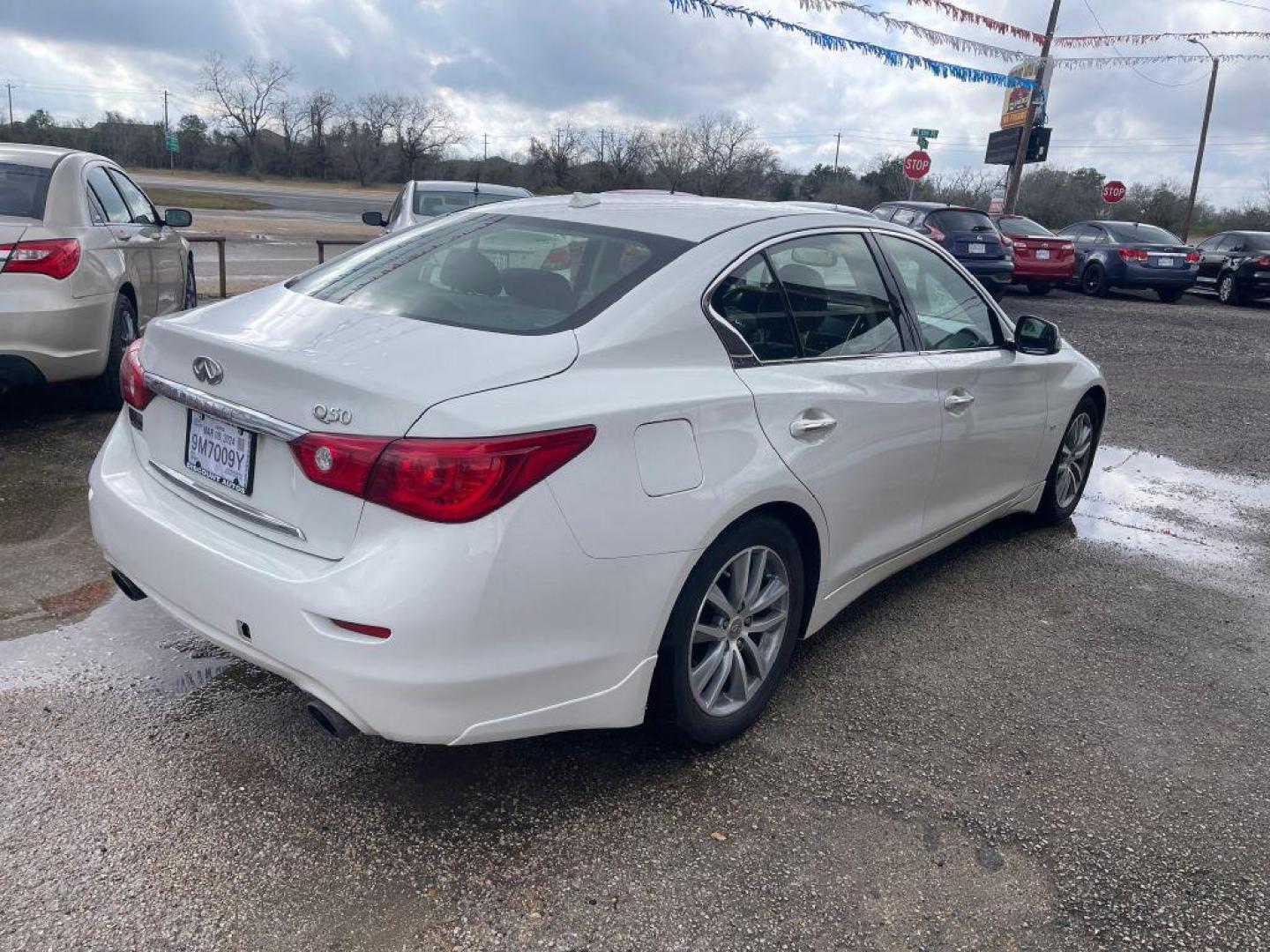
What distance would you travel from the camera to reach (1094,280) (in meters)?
19.6

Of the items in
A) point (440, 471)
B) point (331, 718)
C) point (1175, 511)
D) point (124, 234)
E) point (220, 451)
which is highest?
point (124, 234)

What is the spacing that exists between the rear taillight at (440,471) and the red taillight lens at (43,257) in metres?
4.04

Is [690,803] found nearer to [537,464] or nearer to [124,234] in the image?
[537,464]

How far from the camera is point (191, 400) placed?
2.80 metres

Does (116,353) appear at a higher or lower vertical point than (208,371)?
lower

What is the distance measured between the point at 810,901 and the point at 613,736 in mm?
871

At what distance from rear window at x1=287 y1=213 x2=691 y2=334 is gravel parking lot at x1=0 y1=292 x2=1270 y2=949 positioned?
1.29m

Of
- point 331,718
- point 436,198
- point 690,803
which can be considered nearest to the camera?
point 331,718

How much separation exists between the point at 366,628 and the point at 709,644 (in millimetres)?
Answer: 1080

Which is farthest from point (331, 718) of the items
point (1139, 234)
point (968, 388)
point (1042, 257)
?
point (1139, 234)

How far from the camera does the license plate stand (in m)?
2.66

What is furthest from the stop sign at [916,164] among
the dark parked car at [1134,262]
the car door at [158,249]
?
the car door at [158,249]

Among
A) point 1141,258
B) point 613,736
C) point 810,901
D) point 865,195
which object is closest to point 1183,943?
point 810,901

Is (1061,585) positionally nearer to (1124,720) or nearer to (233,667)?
(1124,720)
